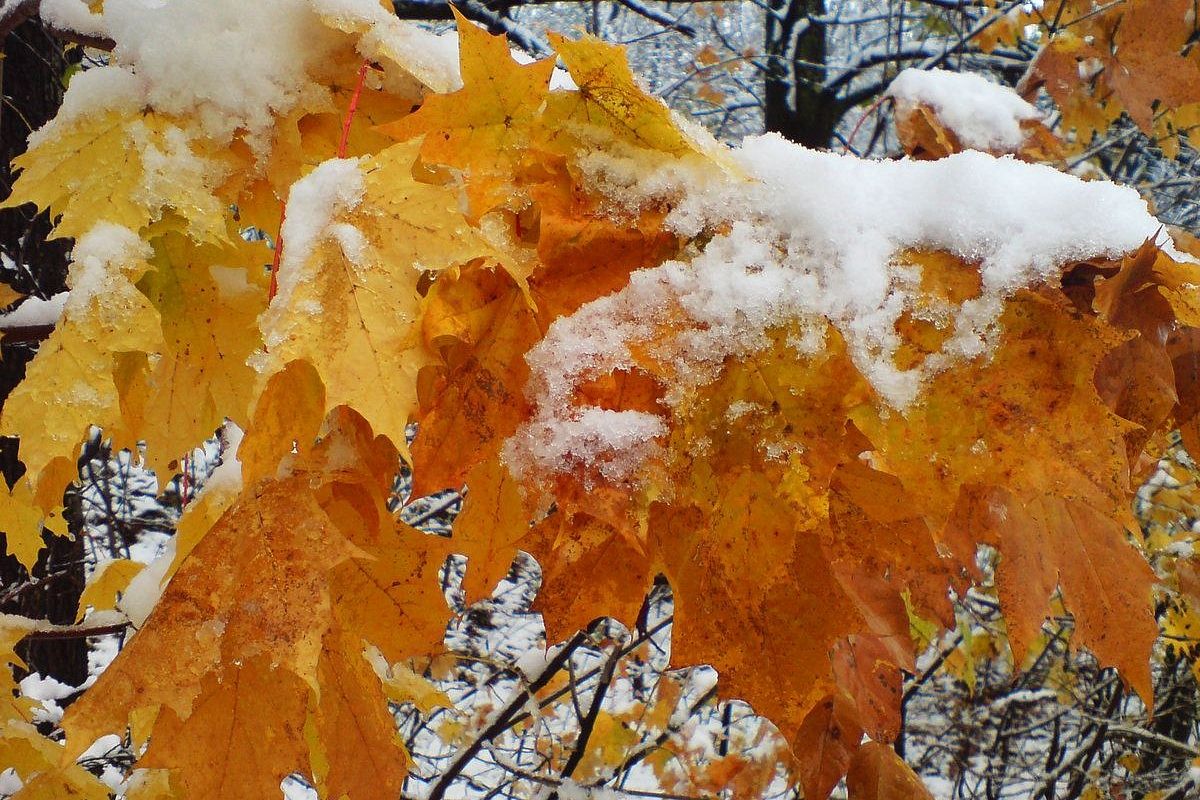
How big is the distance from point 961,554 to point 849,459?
0.26 metres

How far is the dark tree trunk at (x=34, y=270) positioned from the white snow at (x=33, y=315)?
853 millimetres

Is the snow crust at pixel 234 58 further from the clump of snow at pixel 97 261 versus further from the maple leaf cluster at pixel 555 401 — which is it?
the clump of snow at pixel 97 261

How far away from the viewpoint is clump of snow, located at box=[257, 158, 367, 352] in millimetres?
583

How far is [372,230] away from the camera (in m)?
0.61

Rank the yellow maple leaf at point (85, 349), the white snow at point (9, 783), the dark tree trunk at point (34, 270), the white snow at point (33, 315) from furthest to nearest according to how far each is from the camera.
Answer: the dark tree trunk at point (34, 270) < the white snow at point (9, 783) < the white snow at point (33, 315) < the yellow maple leaf at point (85, 349)

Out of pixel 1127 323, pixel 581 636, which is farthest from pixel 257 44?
pixel 581 636

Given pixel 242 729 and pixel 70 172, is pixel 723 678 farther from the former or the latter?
pixel 70 172

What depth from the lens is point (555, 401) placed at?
0.58m

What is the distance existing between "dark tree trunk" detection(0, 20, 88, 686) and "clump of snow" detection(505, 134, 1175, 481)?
1934 millimetres

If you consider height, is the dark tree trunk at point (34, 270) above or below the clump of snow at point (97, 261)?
above

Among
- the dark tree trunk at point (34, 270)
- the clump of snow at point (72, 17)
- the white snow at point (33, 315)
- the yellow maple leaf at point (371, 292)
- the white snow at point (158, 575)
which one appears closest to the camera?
the yellow maple leaf at point (371, 292)

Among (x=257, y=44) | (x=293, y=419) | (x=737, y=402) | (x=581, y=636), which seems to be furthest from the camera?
(x=581, y=636)

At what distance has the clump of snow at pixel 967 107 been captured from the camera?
54.5 inches

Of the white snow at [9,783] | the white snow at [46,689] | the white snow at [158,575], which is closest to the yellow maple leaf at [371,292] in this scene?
the white snow at [158,575]
